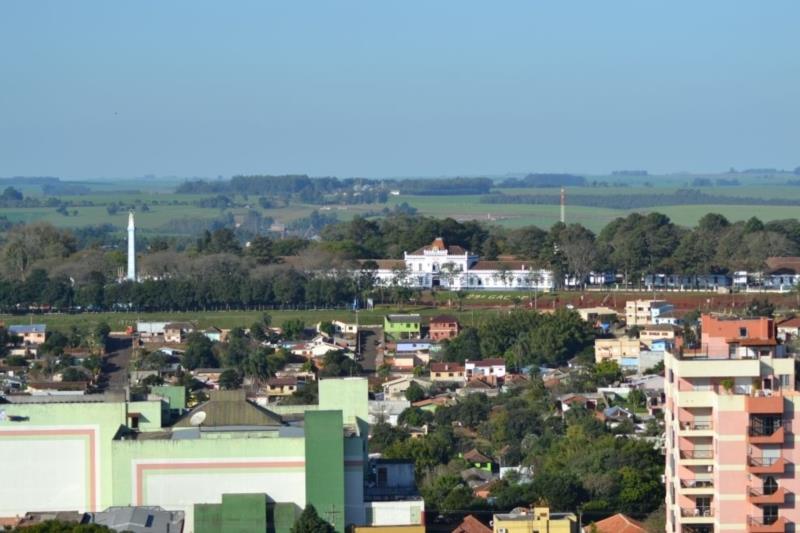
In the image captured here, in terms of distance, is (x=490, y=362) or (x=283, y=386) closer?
(x=283, y=386)

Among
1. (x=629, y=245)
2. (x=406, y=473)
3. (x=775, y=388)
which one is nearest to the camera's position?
(x=775, y=388)

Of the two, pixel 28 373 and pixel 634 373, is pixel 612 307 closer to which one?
pixel 634 373

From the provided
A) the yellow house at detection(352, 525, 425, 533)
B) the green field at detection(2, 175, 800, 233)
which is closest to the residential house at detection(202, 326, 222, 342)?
the yellow house at detection(352, 525, 425, 533)

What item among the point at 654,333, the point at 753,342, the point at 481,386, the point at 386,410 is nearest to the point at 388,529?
the point at 753,342

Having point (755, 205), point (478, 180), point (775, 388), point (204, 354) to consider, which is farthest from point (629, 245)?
point (478, 180)

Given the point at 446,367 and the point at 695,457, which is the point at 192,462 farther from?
the point at 446,367

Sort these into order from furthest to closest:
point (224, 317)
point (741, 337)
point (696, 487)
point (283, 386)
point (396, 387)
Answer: point (224, 317) → point (283, 386) → point (396, 387) → point (741, 337) → point (696, 487)
